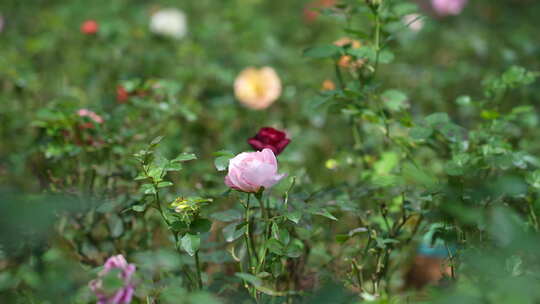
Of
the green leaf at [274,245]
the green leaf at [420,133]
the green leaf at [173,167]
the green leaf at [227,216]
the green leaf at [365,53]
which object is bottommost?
the green leaf at [227,216]

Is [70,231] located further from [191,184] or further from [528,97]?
[528,97]

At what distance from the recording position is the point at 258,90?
2184 mm

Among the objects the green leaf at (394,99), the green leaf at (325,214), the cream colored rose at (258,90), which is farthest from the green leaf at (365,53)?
the cream colored rose at (258,90)

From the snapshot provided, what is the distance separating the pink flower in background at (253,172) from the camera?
87 cm

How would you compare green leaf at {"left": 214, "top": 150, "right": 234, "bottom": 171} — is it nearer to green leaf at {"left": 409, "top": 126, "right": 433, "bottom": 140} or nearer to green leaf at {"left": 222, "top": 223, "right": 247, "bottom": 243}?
green leaf at {"left": 222, "top": 223, "right": 247, "bottom": 243}

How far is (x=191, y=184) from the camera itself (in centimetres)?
169

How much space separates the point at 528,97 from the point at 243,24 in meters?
1.48

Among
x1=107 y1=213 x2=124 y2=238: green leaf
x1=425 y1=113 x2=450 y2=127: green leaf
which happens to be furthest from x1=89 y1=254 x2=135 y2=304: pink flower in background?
x1=425 y1=113 x2=450 y2=127: green leaf

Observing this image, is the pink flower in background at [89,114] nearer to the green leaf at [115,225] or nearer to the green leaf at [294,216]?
the green leaf at [115,225]

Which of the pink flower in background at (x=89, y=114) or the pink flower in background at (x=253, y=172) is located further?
the pink flower in background at (x=89, y=114)

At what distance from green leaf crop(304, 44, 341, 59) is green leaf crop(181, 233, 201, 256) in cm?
48

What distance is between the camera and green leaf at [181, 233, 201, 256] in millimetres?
911

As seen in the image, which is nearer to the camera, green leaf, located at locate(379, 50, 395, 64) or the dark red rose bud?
the dark red rose bud

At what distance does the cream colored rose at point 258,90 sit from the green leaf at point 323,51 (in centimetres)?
97
